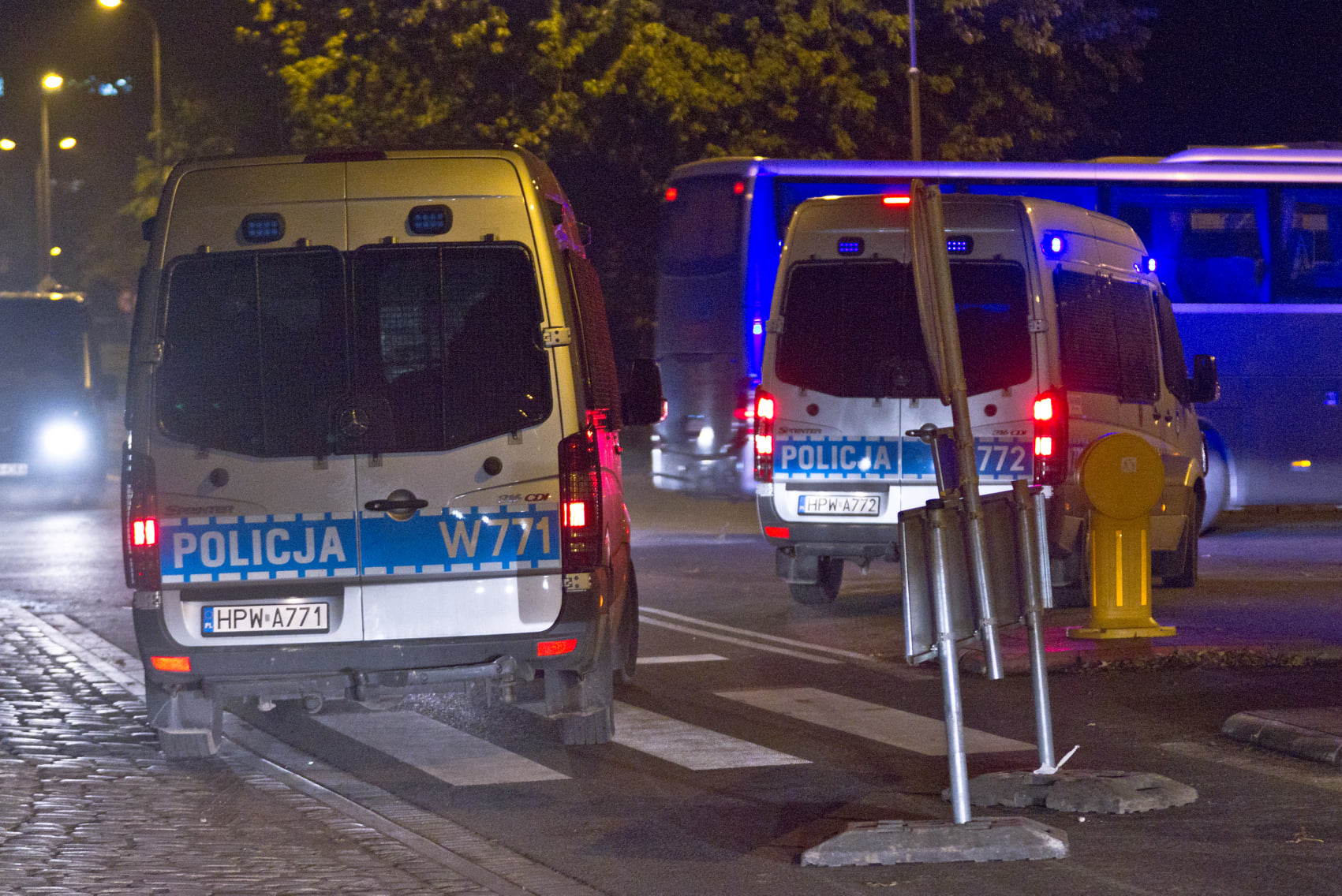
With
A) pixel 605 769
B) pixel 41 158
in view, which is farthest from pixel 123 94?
pixel 605 769

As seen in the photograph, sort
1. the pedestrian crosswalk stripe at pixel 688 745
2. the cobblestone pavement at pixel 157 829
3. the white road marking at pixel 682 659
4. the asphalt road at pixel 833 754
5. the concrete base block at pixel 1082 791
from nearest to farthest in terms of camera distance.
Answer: the cobblestone pavement at pixel 157 829
the asphalt road at pixel 833 754
the concrete base block at pixel 1082 791
the pedestrian crosswalk stripe at pixel 688 745
the white road marking at pixel 682 659

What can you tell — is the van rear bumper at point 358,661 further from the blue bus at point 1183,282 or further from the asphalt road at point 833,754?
the blue bus at point 1183,282

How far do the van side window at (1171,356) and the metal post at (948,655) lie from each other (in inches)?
284

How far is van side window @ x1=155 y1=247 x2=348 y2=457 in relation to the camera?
7.18 metres

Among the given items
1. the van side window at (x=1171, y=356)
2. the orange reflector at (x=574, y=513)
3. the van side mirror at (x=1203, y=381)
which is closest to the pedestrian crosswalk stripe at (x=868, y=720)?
the orange reflector at (x=574, y=513)

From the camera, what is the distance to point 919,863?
5.87m

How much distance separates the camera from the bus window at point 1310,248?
18.8 metres

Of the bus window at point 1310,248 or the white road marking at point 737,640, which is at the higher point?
the bus window at point 1310,248

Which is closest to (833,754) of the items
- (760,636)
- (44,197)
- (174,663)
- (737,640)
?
(174,663)

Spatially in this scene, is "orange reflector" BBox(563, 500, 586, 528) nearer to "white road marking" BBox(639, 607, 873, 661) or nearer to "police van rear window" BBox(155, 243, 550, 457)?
"police van rear window" BBox(155, 243, 550, 457)

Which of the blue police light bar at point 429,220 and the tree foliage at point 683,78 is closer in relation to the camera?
the blue police light bar at point 429,220

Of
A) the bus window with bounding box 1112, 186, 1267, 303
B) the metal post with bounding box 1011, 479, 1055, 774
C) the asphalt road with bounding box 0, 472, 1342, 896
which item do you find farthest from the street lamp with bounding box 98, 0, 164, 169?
the metal post with bounding box 1011, 479, 1055, 774

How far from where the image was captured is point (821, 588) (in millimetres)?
12727

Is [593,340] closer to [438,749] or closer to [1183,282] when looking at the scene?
[438,749]
